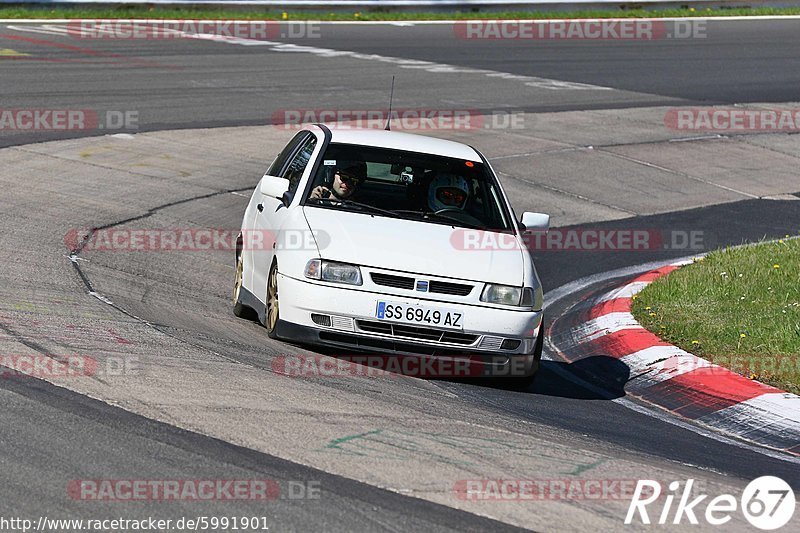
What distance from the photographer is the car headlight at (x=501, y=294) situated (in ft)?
27.1

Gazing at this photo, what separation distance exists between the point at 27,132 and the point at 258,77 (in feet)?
20.3

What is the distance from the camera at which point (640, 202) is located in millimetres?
16062

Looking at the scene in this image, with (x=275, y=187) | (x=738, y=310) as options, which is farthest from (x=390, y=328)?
(x=738, y=310)

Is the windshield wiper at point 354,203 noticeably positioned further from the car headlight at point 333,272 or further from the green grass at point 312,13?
the green grass at point 312,13

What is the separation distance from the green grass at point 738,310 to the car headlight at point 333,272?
2830mm

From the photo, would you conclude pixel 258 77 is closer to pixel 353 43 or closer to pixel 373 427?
pixel 353 43

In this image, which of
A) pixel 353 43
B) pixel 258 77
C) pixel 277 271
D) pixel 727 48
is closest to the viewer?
pixel 277 271

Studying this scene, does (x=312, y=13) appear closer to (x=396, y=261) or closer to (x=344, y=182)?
(x=344, y=182)

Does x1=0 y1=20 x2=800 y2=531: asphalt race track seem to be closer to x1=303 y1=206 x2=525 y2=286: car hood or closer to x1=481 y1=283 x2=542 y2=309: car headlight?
x1=481 y1=283 x2=542 y2=309: car headlight

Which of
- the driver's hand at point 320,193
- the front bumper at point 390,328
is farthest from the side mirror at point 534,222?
the driver's hand at point 320,193

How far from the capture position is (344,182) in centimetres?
924

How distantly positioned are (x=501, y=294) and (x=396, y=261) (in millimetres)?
713

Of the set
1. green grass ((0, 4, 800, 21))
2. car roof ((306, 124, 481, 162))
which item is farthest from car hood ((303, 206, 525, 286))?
green grass ((0, 4, 800, 21))

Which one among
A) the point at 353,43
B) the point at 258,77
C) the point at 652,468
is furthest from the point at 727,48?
the point at 652,468
